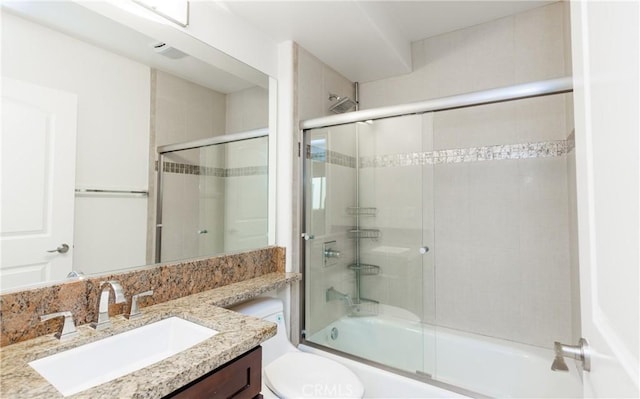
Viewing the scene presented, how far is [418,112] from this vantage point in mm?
1771

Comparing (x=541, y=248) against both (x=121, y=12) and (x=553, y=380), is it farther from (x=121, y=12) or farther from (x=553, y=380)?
(x=121, y=12)

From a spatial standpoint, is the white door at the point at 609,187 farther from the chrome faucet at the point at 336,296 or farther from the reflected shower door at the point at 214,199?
the chrome faucet at the point at 336,296

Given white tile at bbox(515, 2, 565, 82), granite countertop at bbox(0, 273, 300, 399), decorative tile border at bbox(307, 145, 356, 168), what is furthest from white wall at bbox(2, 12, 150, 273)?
white tile at bbox(515, 2, 565, 82)

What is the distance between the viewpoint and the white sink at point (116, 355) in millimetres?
931

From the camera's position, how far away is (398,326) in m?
2.07

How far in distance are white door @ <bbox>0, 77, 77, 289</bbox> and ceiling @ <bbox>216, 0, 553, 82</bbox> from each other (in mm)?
1017

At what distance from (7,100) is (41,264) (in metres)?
0.55

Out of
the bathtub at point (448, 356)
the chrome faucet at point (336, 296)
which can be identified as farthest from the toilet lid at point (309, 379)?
the chrome faucet at point (336, 296)

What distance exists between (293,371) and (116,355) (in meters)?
0.83

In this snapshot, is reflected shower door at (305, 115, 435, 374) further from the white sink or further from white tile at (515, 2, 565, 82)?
the white sink

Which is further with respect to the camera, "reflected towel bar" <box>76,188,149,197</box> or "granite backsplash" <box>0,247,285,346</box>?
"reflected towel bar" <box>76,188,149,197</box>

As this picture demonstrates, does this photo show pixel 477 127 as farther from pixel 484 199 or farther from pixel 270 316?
pixel 270 316

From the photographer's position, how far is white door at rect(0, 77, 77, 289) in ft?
3.37

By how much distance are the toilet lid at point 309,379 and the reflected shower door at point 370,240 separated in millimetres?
410
